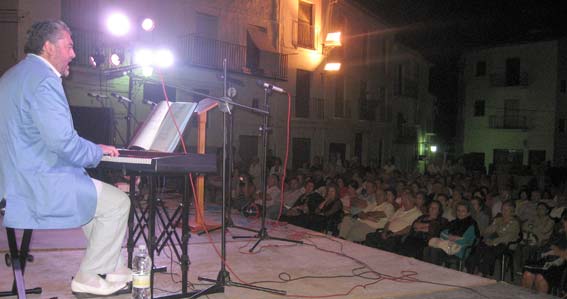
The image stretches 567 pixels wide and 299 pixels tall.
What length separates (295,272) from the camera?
4020 mm

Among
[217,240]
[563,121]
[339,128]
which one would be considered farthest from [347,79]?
[217,240]

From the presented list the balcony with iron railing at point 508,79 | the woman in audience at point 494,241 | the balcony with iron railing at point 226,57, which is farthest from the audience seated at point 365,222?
the balcony with iron railing at point 508,79

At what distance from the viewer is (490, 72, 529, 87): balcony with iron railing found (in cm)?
2702

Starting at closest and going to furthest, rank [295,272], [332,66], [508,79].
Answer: [295,272]
[332,66]
[508,79]

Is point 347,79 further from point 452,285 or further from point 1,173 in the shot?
point 1,173

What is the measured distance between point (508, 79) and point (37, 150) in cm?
2938

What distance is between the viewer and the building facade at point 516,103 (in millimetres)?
25891

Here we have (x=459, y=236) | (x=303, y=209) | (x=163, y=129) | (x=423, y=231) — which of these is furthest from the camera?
(x=303, y=209)

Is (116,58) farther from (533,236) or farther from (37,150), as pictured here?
(533,236)

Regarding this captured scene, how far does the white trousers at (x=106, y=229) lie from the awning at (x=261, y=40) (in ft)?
48.6

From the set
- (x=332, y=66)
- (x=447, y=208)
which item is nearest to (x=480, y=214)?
(x=447, y=208)

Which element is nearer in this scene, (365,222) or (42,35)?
(42,35)

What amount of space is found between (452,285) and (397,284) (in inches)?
17.5

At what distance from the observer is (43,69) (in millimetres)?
2443
